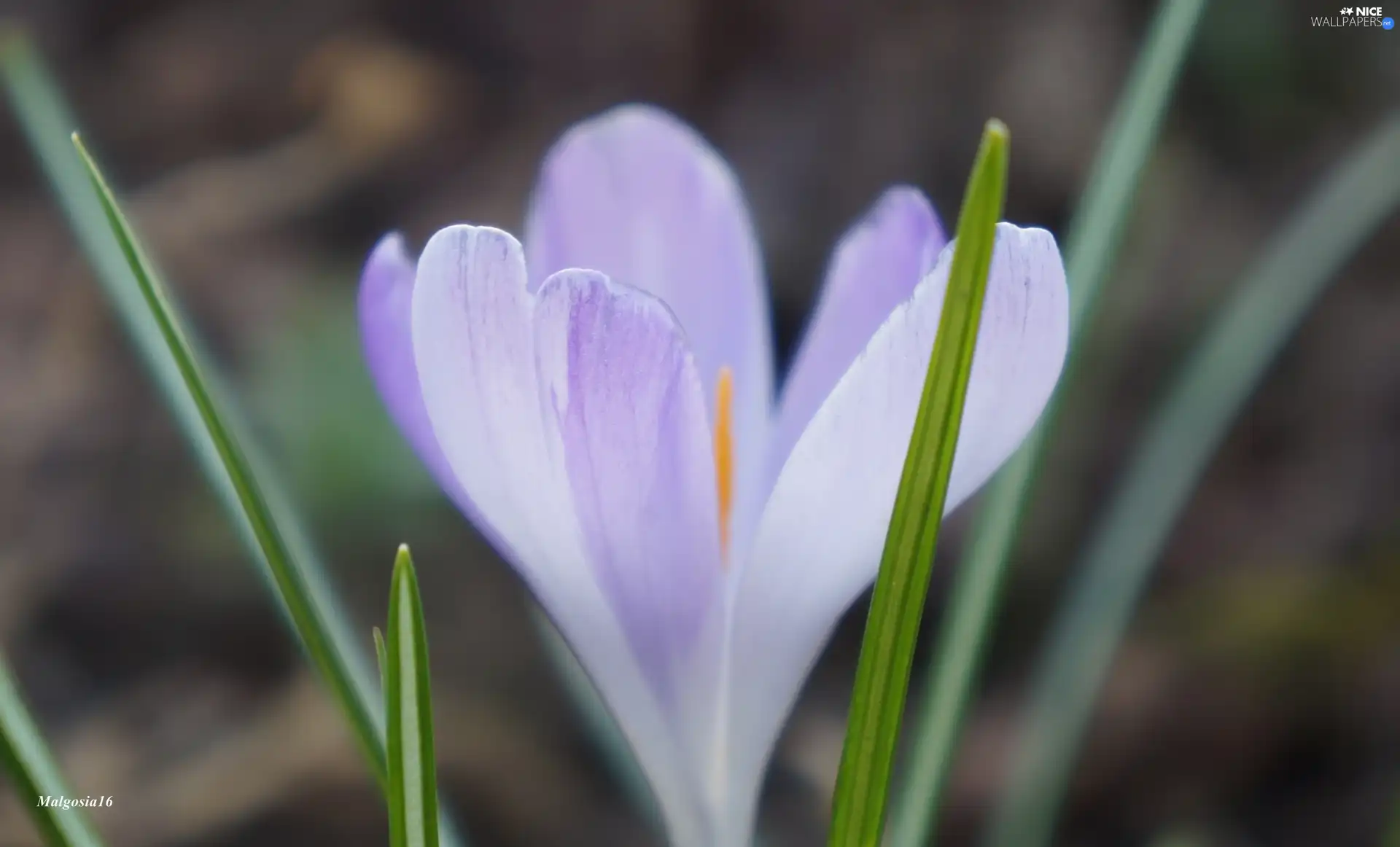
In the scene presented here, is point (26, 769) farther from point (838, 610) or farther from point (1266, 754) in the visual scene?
point (1266, 754)

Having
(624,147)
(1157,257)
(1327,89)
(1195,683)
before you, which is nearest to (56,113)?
(624,147)

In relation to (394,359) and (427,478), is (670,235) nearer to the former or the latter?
(394,359)

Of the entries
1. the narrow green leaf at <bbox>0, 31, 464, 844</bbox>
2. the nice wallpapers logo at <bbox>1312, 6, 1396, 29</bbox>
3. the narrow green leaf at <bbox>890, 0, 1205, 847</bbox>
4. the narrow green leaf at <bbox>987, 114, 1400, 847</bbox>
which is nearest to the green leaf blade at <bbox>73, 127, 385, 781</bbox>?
the narrow green leaf at <bbox>0, 31, 464, 844</bbox>

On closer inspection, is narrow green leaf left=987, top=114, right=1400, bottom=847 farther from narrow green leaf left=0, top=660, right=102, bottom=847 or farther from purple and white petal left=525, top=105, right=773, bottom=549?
narrow green leaf left=0, top=660, right=102, bottom=847

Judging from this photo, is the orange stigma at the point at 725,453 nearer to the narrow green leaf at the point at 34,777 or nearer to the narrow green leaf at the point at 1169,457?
the narrow green leaf at the point at 34,777

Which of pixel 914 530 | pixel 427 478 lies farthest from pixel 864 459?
pixel 427 478
